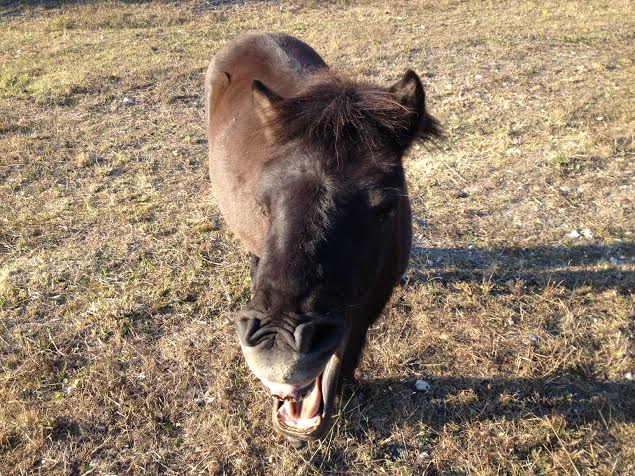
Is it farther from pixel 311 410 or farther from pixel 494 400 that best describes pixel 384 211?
pixel 494 400

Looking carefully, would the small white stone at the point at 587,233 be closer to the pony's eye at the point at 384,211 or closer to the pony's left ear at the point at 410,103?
the pony's left ear at the point at 410,103

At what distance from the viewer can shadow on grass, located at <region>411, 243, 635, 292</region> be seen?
14.9 feet

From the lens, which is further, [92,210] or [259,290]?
[92,210]

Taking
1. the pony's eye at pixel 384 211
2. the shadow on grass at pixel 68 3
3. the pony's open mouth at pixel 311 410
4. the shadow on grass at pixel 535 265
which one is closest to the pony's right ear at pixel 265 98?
the pony's eye at pixel 384 211

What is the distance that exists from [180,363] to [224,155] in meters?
1.93

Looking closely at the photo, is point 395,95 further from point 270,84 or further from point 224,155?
point 224,155

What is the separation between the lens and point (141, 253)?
499cm

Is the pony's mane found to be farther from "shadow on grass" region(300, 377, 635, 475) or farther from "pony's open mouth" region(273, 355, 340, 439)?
"shadow on grass" region(300, 377, 635, 475)

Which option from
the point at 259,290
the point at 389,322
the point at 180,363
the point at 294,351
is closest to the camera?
the point at 294,351

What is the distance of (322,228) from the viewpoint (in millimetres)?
2186

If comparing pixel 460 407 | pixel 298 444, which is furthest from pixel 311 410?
pixel 460 407

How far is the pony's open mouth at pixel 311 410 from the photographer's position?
2.74 metres

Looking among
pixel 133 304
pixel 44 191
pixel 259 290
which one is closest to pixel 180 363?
pixel 133 304

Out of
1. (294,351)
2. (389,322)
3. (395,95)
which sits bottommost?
(389,322)
